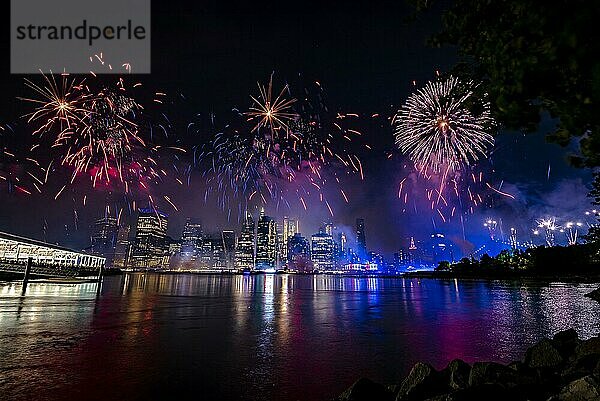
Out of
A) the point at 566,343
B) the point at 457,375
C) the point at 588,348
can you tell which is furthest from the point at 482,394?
Result: the point at 566,343

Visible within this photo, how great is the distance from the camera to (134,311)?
119ft

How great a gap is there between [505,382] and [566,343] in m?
7.80

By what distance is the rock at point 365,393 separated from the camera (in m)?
9.99

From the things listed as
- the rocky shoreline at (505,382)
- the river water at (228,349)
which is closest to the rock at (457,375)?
the rocky shoreline at (505,382)

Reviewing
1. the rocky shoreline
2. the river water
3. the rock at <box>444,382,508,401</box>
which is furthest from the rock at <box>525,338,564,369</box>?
the river water

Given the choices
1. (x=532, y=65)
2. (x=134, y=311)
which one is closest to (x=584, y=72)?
(x=532, y=65)

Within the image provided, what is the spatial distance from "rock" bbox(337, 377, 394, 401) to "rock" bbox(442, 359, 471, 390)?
1670mm

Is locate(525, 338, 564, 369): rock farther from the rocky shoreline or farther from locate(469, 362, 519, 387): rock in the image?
locate(469, 362, 519, 387): rock

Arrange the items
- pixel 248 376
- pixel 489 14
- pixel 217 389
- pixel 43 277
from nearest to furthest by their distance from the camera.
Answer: pixel 489 14, pixel 217 389, pixel 248 376, pixel 43 277

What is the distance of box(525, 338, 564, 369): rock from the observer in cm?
1263

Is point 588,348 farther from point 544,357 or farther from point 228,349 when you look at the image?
point 228,349

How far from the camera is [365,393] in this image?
10180 millimetres

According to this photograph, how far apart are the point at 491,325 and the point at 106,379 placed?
1058 inches

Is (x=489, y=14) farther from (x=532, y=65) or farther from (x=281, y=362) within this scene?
(x=281, y=362)
